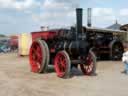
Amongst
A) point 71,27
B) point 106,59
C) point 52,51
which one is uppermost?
point 71,27

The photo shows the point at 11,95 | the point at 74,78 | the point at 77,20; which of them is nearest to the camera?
the point at 11,95

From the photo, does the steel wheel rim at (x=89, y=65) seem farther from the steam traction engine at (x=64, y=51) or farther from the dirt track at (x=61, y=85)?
the dirt track at (x=61, y=85)

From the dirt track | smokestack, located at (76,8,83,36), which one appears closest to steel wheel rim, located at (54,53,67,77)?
the dirt track

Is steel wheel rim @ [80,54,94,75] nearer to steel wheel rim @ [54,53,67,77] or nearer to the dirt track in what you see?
the dirt track

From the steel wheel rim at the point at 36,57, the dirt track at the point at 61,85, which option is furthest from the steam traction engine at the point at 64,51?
the dirt track at the point at 61,85

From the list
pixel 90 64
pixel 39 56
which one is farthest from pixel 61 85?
pixel 39 56

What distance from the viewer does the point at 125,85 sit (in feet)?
32.2

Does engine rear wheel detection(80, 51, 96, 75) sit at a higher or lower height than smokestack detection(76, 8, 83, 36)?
lower

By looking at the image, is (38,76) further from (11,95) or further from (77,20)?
(11,95)

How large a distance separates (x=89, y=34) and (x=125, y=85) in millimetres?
9891

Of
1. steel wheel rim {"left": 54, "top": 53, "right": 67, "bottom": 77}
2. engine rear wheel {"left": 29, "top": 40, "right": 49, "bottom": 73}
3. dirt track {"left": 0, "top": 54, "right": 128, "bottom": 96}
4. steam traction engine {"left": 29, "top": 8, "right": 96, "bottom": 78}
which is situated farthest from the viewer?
engine rear wheel {"left": 29, "top": 40, "right": 49, "bottom": 73}

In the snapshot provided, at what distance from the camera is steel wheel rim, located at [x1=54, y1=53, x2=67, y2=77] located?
A: 1162 cm

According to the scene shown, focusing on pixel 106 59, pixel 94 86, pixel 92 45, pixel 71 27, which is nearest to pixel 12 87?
pixel 94 86

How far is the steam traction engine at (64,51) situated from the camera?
38.8ft
